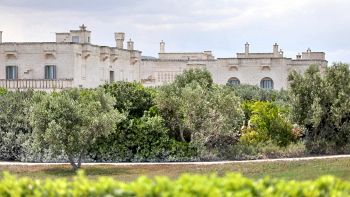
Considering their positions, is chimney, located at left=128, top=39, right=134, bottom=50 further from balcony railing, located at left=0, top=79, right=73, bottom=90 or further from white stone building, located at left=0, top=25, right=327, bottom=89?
balcony railing, located at left=0, top=79, right=73, bottom=90

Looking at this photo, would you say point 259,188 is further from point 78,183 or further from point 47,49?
point 47,49

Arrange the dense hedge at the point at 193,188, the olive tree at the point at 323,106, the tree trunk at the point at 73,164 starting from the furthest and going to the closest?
the olive tree at the point at 323,106, the tree trunk at the point at 73,164, the dense hedge at the point at 193,188

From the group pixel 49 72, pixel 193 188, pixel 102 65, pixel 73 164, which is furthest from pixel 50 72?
pixel 193 188

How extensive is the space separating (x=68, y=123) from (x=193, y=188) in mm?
20952

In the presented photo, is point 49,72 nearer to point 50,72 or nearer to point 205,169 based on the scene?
point 50,72

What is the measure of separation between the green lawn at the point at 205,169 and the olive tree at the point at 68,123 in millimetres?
931

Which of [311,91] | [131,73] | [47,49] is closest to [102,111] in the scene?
[311,91]

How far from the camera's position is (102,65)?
67250 mm

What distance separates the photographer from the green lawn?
27266 mm

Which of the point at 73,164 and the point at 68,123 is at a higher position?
the point at 68,123

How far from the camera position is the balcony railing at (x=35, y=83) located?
2392 inches

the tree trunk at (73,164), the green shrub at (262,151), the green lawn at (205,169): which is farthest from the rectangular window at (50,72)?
the tree trunk at (73,164)

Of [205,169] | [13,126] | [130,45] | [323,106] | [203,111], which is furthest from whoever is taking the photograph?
[130,45]

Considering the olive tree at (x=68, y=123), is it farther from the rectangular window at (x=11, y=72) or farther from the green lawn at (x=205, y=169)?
the rectangular window at (x=11, y=72)
